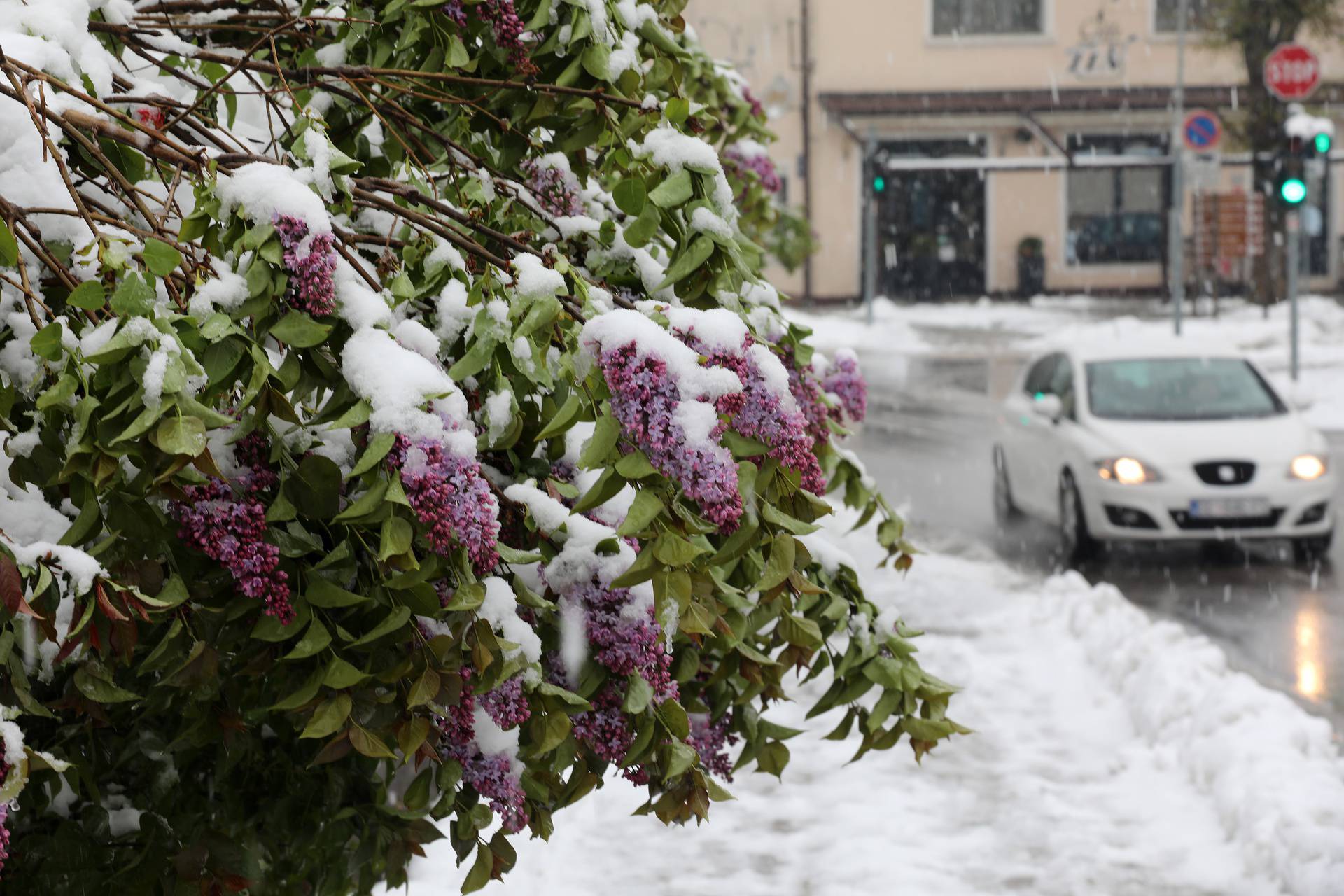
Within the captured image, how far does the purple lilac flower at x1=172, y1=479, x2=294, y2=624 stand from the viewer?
82.8 inches

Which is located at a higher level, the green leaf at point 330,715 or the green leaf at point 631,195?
the green leaf at point 631,195

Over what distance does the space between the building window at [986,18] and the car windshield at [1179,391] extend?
83.7ft

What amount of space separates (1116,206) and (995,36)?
4626 mm

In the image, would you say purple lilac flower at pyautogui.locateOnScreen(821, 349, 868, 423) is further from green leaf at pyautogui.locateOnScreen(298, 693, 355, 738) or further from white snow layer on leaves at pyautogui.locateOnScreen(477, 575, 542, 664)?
green leaf at pyautogui.locateOnScreen(298, 693, 355, 738)

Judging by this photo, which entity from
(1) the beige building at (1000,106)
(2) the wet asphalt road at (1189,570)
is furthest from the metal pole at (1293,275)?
(1) the beige building at (1000,106)

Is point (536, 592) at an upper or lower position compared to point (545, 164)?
lower

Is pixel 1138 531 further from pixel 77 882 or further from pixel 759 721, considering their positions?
pixel 77 882

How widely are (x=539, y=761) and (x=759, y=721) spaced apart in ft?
2.50

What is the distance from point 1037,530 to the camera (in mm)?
12539

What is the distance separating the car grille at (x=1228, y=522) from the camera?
10664 millimetres

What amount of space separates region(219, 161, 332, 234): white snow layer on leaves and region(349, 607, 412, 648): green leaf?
0.50 m

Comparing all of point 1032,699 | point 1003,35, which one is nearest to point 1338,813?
point 1032,699

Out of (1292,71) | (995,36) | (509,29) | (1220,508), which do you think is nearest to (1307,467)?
(1220,508)

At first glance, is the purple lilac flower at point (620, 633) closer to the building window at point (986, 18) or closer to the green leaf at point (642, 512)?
the green leaf at point (642, 512)
